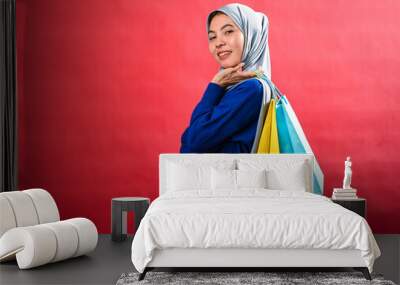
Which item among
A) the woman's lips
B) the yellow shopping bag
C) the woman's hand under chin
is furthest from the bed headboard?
the woman's lips

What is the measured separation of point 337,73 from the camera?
6.76 metres

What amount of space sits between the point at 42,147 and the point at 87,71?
38.5 inches

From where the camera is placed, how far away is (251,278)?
4633 mm

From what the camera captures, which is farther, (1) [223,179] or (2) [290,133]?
(2) [290,133]

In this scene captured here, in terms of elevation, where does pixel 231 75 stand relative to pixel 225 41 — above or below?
below

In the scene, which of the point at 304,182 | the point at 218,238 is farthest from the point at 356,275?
the point at 304,182

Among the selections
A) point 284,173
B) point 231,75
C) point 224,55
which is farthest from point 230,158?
point 224,55

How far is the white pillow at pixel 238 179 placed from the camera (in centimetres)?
600

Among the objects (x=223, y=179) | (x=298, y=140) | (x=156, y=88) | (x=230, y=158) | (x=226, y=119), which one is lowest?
(x=223, y=179)

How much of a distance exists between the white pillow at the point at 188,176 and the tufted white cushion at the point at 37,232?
1.02 m

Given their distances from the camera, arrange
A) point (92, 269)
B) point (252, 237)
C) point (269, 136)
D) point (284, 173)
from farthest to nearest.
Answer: point (269, 136)
point (284, 173)
point (92, 269)
point (252, 237)

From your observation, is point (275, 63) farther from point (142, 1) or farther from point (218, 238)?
point (218, 238)

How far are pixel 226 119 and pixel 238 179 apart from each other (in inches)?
32.4

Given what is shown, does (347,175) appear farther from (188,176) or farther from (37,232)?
(37,232)
